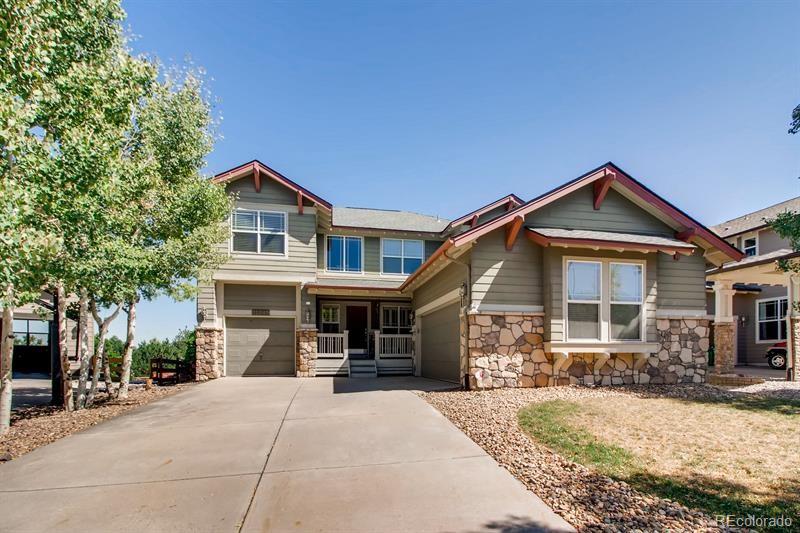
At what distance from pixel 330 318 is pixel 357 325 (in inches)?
50.1

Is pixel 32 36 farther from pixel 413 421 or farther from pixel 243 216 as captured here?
pixel 243 216

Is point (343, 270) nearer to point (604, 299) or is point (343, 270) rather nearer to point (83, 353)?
point (83, 353)

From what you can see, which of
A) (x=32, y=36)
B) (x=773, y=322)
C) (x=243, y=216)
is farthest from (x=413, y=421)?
(x=773, y=322)

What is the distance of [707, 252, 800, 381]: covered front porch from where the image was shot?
39.1ft

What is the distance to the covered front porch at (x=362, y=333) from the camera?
1555 centimetres

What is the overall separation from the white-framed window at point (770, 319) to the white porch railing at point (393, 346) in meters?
16.1

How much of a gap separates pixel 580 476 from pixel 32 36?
8316 millimetres

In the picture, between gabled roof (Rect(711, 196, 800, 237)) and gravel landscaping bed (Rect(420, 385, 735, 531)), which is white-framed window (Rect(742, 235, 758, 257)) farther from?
gravel landscaping bed (Rect(420, 385, 735, 531))

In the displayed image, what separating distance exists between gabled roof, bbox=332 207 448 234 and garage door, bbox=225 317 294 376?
15.3ft

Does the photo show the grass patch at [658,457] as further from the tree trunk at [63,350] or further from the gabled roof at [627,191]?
the tree trunk at [63,350]

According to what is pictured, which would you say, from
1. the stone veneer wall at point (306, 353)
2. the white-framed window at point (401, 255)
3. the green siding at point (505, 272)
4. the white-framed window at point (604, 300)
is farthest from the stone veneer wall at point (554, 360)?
the white-framed window at point (401, 255)

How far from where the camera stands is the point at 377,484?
4.35 m

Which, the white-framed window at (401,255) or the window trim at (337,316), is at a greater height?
the white-framed window at (401,255)

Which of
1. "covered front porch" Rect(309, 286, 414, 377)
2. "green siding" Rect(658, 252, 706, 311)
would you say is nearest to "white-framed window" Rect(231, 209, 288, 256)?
"covered front porch" Rect(309, 286, 414, 377)
